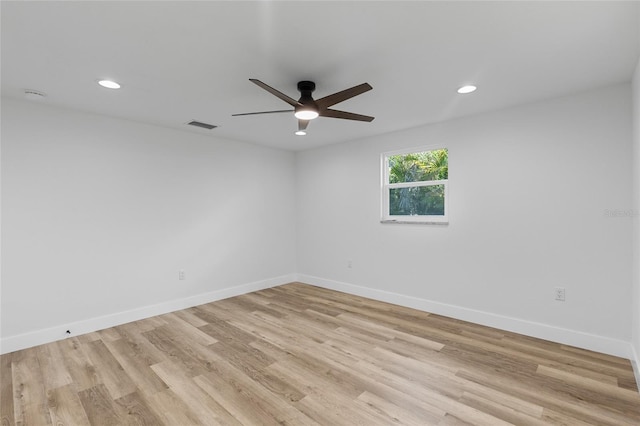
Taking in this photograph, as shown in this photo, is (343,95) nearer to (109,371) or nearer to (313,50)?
(313,50)

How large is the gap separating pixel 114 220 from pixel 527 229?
461 centimetres

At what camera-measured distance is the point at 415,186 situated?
4117 millimetres

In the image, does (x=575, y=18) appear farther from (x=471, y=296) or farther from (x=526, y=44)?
(x=471, y=296)

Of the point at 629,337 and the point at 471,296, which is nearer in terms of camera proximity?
the point at 629,337

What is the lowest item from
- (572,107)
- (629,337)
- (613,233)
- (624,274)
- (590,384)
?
(590,384)

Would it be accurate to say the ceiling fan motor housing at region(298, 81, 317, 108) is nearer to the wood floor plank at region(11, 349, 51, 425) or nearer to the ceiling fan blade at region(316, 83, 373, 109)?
the ceiling fan blade at region(316, 83, 373, 109)

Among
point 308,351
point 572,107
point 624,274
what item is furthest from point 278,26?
point 624,274

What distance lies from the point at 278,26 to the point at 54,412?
2890mm

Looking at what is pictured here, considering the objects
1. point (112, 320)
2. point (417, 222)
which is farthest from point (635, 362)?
point (112, 320)

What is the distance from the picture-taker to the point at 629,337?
2.62 m

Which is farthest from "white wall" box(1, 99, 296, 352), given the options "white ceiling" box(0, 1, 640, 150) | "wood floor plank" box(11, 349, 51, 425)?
"white ceiling" box(0, 1, 640, 150)

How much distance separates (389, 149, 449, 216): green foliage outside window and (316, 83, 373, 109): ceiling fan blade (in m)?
2.00

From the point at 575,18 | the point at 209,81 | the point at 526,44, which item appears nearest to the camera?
the point at 575,18

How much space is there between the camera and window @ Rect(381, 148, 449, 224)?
3.86m
